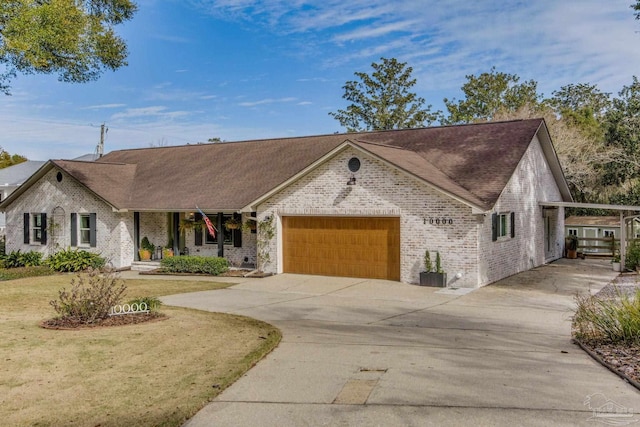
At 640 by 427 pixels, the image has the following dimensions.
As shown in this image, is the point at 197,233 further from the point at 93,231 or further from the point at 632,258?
the point at 632,258

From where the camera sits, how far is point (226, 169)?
25922 millimetres

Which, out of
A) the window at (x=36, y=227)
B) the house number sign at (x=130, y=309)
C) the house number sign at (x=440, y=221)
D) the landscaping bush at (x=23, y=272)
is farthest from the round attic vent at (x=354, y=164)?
the window at (x=36, y=227)

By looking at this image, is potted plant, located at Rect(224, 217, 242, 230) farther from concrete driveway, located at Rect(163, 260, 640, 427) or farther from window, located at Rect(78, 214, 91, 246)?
concrete driveway, located at Rect(163, 260, 640, 427)

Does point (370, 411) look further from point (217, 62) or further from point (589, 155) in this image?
point (589, 155)

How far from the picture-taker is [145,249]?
81.3ft

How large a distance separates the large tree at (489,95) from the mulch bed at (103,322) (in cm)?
4572

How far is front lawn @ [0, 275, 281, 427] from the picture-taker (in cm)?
650

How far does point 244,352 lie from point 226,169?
17582mm

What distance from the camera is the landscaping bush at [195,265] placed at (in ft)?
70.4

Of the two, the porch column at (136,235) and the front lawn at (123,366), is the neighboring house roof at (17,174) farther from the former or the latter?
the front lawn at (123,366)

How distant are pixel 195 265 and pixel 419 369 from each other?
15.1 m

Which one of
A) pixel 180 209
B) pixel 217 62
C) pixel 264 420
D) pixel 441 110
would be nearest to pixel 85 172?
pixel 180 209

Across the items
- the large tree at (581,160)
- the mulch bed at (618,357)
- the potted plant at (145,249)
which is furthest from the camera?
the large tree at (581,160)

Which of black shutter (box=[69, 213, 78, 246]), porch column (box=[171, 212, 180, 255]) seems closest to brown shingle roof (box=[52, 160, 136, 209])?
black shutter (box=[69, 213, 78, 246])
